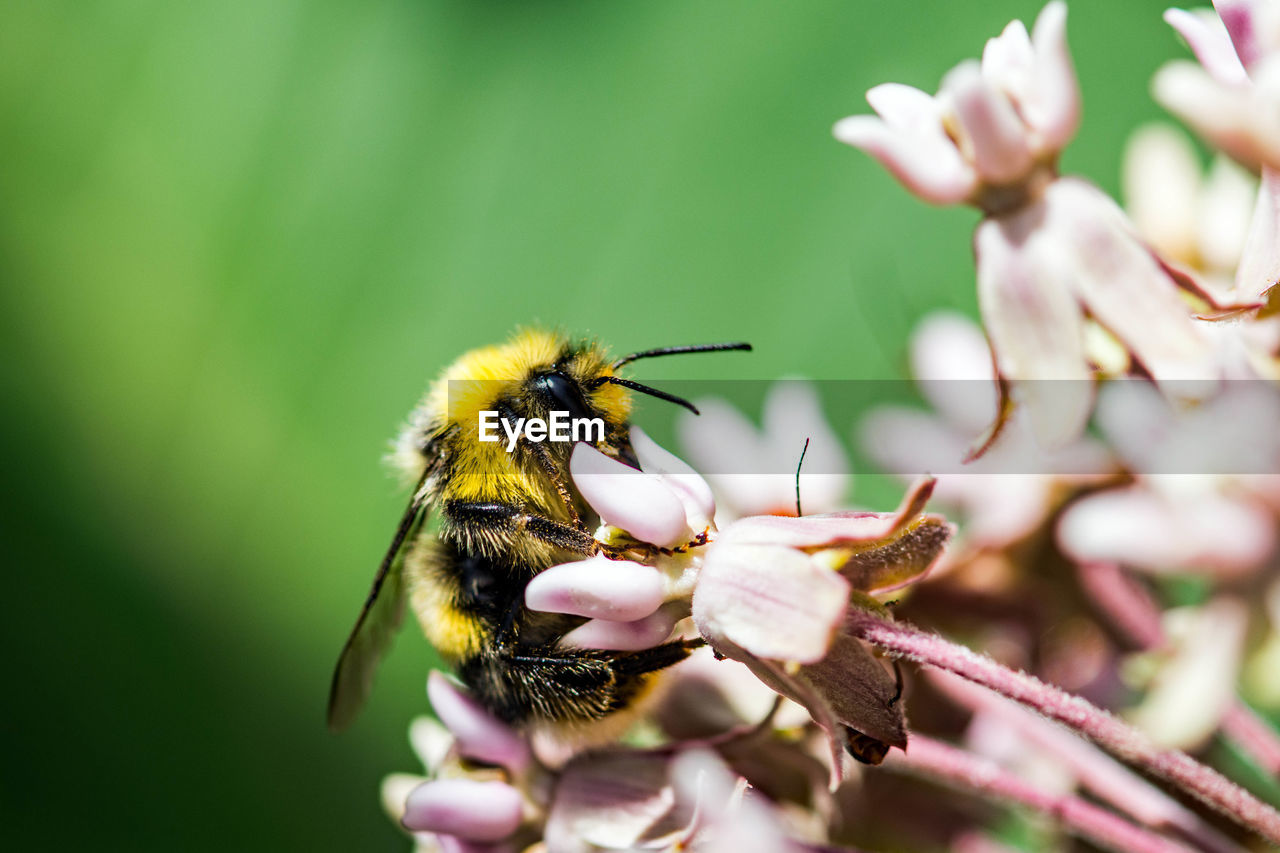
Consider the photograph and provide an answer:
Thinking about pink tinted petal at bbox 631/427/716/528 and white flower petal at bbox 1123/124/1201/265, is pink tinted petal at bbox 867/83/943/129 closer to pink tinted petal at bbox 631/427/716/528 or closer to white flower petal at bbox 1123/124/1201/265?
pink tinted petal at bbox 631/427/716/528

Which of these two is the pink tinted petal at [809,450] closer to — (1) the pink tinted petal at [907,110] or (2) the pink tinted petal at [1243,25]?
(1) the pink tinted petal at [907,110]

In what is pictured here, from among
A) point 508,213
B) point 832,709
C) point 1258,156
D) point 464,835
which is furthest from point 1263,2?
point 508,213

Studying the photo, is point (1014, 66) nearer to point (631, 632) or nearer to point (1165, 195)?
point (631, 632)

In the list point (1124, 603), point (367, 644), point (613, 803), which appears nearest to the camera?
point (613, 803)

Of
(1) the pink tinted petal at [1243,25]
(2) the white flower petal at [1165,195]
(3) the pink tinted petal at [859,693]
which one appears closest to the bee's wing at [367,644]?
(3) the pink tinted petal at [859,693]

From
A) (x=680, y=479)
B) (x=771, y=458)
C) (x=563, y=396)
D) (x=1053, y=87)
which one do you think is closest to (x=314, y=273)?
(x=771, y=458)

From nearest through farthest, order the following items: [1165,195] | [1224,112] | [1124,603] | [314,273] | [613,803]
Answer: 1. [1224,112]
2. [613,803]
3. [1124,603]
4. [1165,195]
5. [314,273]

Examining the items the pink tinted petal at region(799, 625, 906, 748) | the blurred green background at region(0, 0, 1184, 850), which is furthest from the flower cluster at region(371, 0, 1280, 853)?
the blurred green background at region(0, 0, 1184, 850)
